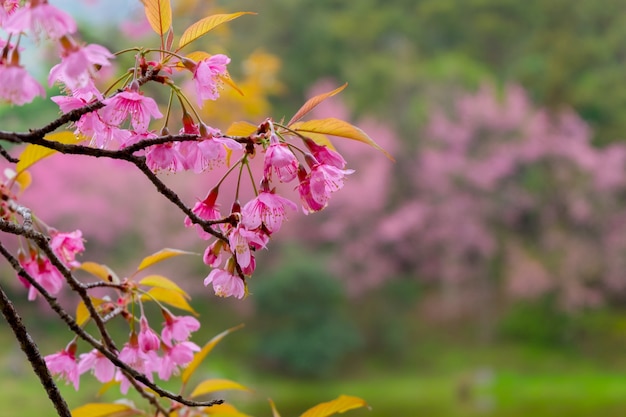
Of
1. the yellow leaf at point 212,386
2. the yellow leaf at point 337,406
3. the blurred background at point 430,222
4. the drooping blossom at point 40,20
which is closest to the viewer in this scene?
Result: the drooping blossom at point 40,20

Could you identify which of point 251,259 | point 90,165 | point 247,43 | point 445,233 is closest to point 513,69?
point 445,233

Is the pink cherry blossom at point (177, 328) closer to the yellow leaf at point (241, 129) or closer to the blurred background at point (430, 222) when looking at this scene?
the yellow leaf at point (241, 129)

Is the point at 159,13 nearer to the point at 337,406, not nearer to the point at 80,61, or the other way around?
the point at 80,61

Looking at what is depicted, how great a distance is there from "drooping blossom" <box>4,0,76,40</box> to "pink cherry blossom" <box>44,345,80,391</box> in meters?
0.20

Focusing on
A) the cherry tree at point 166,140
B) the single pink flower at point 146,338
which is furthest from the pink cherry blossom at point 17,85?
the single pink flower at point 146,338

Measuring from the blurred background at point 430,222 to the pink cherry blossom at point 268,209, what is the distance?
303 centimetres

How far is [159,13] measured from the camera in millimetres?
278

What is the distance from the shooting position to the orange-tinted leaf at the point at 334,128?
9.9 inches

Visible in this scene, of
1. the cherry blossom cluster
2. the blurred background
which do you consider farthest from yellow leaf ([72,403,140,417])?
the blurred background

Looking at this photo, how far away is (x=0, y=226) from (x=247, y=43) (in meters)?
4.53

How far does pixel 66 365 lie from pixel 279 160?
0.63ft

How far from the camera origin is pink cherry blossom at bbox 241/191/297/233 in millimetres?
258

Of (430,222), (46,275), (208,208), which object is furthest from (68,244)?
(430,222)

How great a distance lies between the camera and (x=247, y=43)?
15.3 ft
